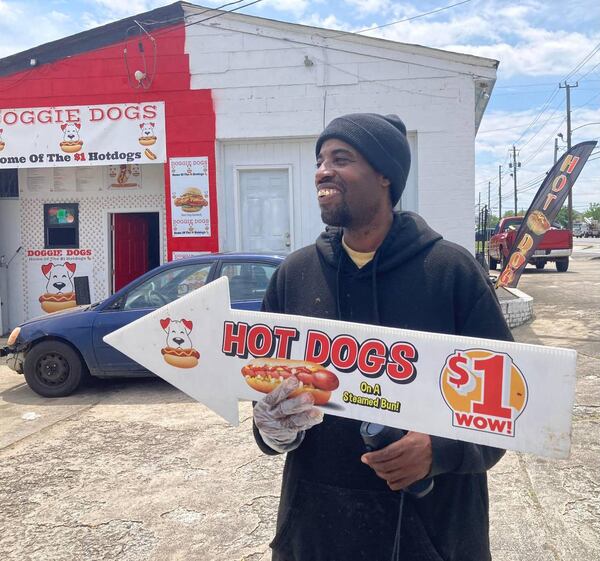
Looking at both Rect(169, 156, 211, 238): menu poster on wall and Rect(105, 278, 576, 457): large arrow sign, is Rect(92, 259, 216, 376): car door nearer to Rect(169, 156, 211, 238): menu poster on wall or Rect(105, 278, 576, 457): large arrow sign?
Rect(169, 156, 211, 238): menu poster on wall

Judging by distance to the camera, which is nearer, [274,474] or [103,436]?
[274,474]

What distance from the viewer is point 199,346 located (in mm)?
1764

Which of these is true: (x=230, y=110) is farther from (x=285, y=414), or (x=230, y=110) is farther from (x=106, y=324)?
(x=285, y=414)

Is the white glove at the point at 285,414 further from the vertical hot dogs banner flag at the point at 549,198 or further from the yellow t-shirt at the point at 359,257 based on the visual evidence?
the vertical hot dogs banner flag at the point at 549,198

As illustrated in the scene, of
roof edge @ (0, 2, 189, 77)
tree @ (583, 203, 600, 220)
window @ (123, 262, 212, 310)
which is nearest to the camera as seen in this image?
window @ (123, 262, 212, 310)

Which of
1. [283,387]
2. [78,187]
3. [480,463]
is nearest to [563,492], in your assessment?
[480,463]

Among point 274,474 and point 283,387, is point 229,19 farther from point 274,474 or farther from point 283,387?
point 283,387

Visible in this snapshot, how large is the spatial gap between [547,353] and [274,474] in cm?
315

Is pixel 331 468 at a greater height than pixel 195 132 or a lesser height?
lesser

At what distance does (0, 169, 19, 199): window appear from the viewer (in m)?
11.1

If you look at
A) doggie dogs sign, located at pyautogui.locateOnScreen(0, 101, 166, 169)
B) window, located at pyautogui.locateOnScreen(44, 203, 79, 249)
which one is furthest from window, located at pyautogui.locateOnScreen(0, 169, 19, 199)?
doggie dogs sign, located at pyautogui.locateOnScreen(0, 101, 166, 169)

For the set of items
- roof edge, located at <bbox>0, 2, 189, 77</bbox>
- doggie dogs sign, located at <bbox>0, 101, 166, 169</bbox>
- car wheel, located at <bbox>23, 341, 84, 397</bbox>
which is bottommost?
car wheel, located at <bbox>23, 341, 84, 397</bbox>

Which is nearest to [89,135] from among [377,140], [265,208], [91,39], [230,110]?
[91,39]

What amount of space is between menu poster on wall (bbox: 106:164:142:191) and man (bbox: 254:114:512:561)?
9.60 metres
